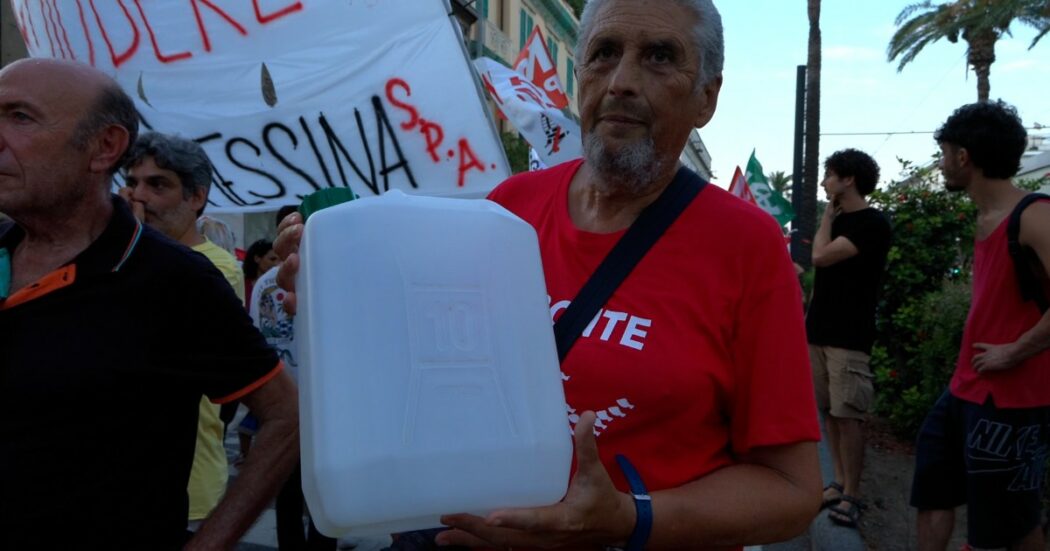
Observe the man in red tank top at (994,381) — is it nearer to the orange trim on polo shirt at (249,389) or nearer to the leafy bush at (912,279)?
the orange trim on polo shirt at (249,389)

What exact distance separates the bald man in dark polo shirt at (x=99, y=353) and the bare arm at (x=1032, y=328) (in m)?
2.44

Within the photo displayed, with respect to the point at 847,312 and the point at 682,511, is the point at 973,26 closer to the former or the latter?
the point at 847,312

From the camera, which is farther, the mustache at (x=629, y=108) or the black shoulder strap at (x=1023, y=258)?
the black shoulder strap at (x=1023, y=258)

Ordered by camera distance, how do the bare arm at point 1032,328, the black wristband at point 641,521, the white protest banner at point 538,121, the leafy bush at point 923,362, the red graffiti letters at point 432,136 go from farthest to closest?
the white protest banner at point 538,121 < the leafy bush at point 923,362 < the red graffiti letters at point 432,136 < the bare arm at point 1032,328 < the black wristband at point 641,521

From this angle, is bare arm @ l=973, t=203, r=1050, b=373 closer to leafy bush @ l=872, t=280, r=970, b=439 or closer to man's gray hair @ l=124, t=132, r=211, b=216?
leafy bush @ l=872, t=280, r=970, b=439

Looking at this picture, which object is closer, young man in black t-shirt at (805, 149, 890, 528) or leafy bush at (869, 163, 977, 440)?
young man in black t-shirt at (805, 149, 890, 528)

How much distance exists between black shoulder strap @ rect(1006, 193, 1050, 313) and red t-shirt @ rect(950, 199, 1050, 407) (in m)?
0.02

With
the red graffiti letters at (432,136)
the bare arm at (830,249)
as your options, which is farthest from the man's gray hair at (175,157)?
the bare arm at (830,249)

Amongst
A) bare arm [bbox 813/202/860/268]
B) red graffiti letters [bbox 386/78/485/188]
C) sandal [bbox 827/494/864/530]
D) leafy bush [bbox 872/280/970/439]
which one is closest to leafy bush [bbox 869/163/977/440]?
leafy bush [bbox 872/280/970/439]

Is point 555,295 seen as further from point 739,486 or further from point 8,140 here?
point 8,140

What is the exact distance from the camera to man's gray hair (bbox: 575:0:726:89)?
1484 mm

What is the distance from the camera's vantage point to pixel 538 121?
5684 millimetres

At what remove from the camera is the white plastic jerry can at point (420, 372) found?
3.45 ft

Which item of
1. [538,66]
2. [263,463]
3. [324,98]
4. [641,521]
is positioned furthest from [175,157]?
[538,66]
